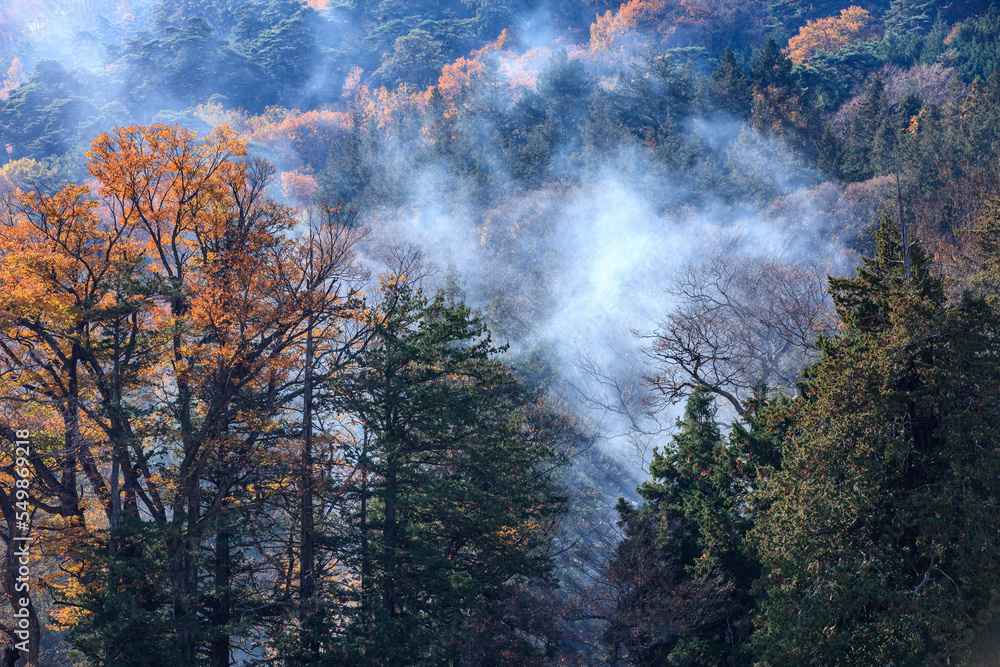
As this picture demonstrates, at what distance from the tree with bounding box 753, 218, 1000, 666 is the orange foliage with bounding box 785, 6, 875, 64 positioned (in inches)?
2383

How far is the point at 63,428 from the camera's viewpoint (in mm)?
16078

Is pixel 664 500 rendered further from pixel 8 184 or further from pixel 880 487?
pixel 8 184

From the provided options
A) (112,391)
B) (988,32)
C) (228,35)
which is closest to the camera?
(112,391)

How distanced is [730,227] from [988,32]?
76.5 ft

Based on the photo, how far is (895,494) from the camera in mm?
12641

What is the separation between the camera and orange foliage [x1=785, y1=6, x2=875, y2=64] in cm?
6575

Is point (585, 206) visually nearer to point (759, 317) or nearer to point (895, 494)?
Result: point (759, 317)

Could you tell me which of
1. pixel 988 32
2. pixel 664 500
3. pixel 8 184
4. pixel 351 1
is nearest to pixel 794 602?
pixel 664 500

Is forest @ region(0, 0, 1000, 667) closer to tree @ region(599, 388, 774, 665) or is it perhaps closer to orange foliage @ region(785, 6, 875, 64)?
tree @ region(599, 388, 774, 665)

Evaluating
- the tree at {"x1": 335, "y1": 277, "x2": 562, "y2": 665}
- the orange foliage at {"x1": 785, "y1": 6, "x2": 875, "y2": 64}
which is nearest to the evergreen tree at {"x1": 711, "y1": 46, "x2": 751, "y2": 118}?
the orange foliage at {"x1": 785, "y1": 6, "x2": 875, "y2": 64}

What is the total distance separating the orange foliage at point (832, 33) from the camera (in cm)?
6575

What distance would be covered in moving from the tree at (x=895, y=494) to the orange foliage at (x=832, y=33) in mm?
60541

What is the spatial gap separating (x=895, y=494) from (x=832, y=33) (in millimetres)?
66115

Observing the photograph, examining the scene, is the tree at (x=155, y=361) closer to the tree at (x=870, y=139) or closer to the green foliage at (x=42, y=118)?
the tree at (x=870, y=139)
